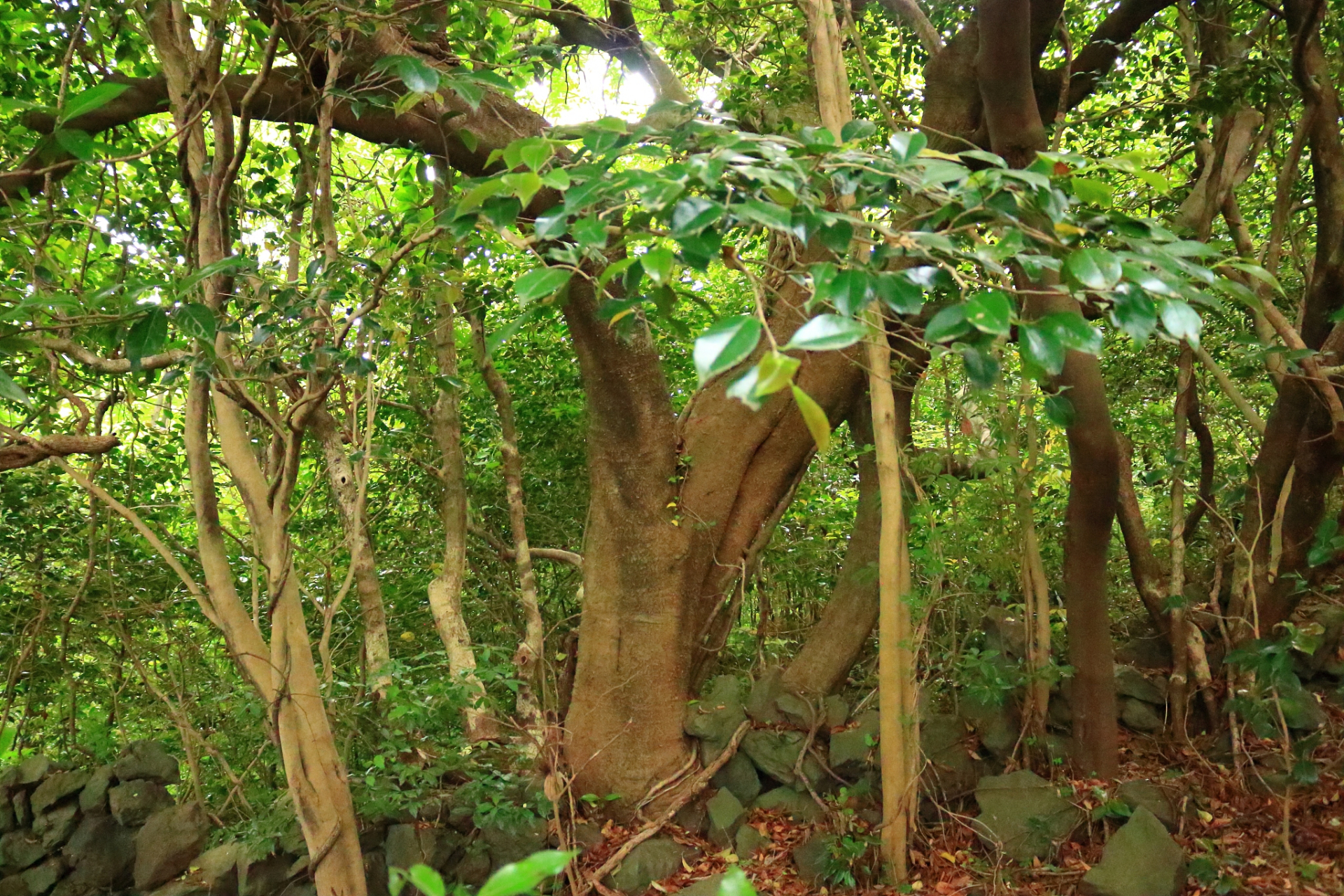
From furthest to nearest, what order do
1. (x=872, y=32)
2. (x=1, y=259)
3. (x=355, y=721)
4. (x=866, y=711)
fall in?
(x=872, y=32)
(x=866, y=711)
(x=355, y=721)
(x=1, y=259)

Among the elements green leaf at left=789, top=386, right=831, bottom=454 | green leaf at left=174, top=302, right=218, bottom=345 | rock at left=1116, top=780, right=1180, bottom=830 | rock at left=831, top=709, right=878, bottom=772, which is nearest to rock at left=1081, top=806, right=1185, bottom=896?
rock at left=1116, top=780, right=1180, bottom=830

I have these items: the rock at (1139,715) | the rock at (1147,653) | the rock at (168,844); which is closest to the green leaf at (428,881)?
the rock at (168,844)

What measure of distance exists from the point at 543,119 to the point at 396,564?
287cm

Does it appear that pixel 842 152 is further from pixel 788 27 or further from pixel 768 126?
pixel 788 27

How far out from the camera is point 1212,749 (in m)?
4.03

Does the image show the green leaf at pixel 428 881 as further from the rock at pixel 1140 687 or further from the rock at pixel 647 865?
the rock at pixel 1140 687

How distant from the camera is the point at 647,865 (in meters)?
3.74

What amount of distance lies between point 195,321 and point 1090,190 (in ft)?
5.80

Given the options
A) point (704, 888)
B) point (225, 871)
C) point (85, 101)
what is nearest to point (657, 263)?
point (85, 101)

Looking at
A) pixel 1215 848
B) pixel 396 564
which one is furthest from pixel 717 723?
pixel 396 564

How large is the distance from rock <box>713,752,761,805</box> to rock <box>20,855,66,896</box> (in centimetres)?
283

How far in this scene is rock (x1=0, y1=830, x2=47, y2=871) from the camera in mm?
3980

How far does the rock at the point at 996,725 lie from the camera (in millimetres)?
4066

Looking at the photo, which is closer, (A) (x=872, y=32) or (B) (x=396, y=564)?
(A) (x=872, y=32)
